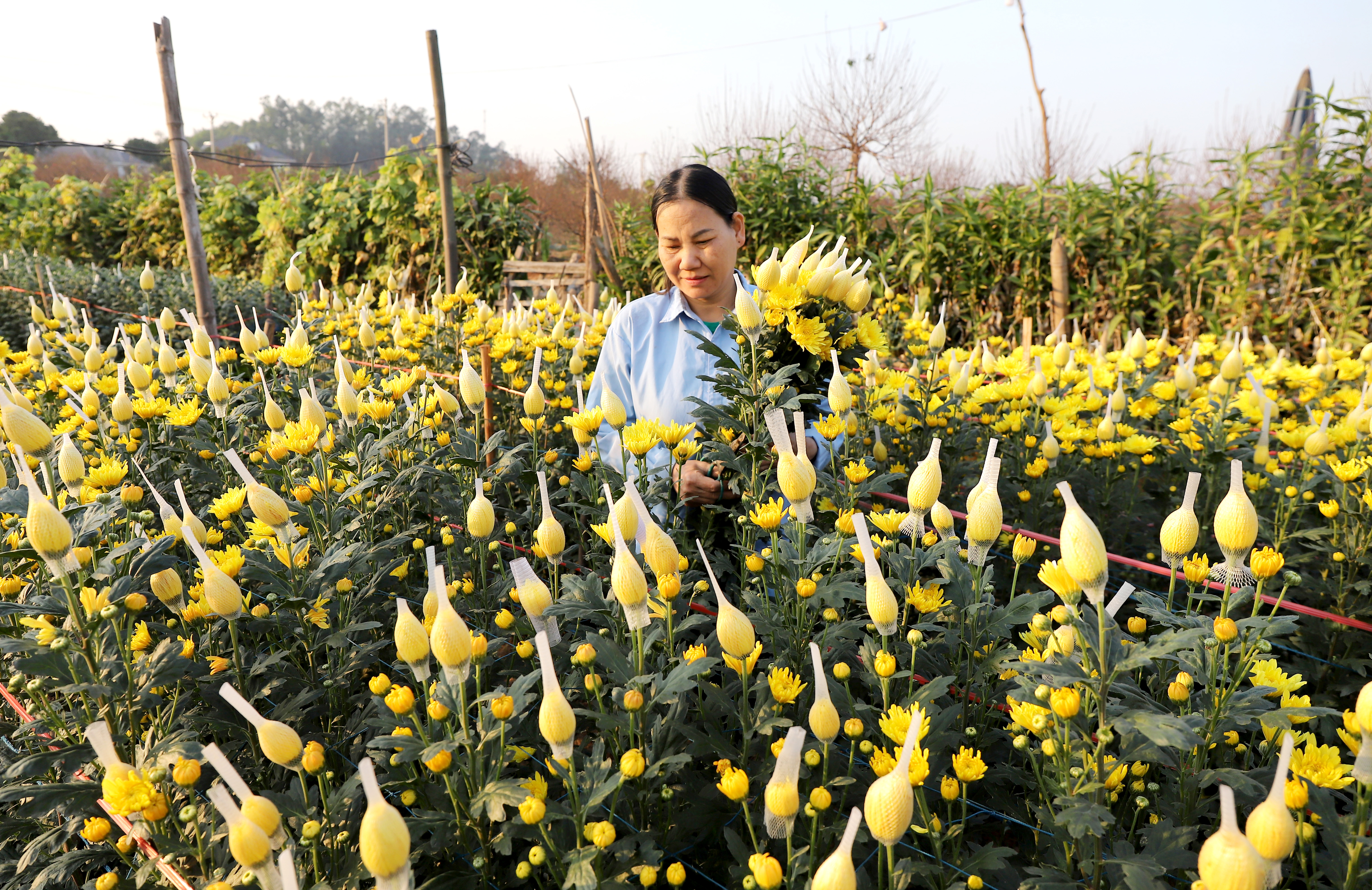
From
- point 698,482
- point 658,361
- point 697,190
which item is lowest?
point 698,482

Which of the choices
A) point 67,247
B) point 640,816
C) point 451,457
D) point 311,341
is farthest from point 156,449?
point 67,247

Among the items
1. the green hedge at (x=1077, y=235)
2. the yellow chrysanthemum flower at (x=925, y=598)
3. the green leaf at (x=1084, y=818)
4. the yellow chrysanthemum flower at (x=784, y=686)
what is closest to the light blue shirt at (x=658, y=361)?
the yellow chrysanthemum flower at (x=925, y=598)

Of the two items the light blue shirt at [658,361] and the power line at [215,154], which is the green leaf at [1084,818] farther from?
the power line at [215,154]

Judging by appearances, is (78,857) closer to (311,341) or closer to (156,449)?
(156,449)

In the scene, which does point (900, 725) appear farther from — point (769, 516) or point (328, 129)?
point (328, 129)

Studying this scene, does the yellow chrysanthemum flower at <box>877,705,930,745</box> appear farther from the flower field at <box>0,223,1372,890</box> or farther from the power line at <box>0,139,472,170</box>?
the power line at <box>0,139,472,170</box>

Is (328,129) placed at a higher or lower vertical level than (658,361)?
higher

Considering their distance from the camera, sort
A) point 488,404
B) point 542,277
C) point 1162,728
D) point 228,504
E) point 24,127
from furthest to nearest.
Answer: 1. point 24,127
2. point 542,277
3. point 488,404
4. point 228,504
5. point 1162,728

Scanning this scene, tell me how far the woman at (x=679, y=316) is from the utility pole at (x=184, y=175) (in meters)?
2.64

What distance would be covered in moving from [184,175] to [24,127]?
156ft

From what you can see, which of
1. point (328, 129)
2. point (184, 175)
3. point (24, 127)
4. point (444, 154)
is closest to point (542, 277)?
point (444, 154)

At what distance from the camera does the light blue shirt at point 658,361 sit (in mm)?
2244

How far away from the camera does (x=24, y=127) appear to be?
1503 inches

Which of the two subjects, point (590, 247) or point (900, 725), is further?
point (590, 247)
